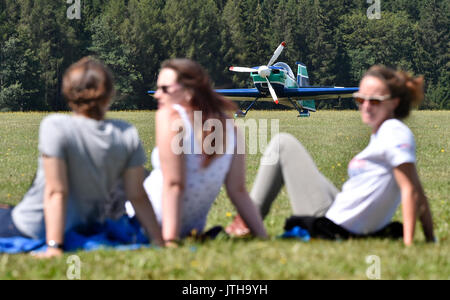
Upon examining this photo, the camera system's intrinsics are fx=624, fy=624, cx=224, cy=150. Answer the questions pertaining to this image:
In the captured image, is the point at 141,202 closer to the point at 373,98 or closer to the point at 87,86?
the point at 87,86

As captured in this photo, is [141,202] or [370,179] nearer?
[141,202]

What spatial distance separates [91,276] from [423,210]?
1.84 metres

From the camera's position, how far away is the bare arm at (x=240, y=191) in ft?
11.1

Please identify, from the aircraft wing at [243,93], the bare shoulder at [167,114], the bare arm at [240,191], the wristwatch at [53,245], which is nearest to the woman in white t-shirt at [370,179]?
the bare arm at [240,191]

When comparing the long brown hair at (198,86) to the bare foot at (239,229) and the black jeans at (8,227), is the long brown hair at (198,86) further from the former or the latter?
the black jeans at (8,227)

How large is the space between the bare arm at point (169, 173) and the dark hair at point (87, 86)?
29cm

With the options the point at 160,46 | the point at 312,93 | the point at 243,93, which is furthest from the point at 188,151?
the point at 160,46

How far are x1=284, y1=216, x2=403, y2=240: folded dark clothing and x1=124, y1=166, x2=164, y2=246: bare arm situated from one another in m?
0.91

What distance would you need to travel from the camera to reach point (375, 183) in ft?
11.0

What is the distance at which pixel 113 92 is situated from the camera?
288 centimetres

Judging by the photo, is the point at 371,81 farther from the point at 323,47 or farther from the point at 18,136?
the point at 323,47

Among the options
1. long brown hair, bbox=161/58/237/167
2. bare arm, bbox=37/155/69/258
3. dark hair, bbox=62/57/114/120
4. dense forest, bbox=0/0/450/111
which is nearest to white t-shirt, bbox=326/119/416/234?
long brown hair, bbox=161/58/237/167

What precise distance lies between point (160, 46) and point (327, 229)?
37.0 metres
